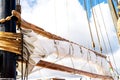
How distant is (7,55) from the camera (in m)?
3.03

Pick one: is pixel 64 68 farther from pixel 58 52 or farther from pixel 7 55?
pixel 7 55

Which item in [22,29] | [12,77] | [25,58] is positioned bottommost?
[12,77]

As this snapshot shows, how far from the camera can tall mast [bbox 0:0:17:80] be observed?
296cm

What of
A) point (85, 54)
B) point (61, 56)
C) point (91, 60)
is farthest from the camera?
point (91, 60)

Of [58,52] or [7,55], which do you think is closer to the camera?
[7,55]

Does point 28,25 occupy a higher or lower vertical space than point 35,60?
higher

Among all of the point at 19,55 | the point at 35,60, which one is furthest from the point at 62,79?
the point at 19,55

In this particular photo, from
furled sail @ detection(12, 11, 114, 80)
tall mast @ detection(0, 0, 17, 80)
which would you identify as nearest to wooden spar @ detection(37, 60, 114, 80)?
furled sail @ detection(12, 11, 114, 80)

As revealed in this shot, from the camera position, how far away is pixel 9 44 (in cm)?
304

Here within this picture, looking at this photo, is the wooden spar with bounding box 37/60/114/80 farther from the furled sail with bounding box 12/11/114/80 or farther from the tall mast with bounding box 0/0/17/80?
the tall mast with bounding box 0/0/17/80

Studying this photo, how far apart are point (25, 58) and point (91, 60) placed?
6.73 meters

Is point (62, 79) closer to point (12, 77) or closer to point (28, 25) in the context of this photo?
point (28, 25)

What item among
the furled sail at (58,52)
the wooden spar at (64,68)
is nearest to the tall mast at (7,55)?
the furled sail at (58,52)

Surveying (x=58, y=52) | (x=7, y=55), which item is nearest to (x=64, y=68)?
(x=58, y=52)
